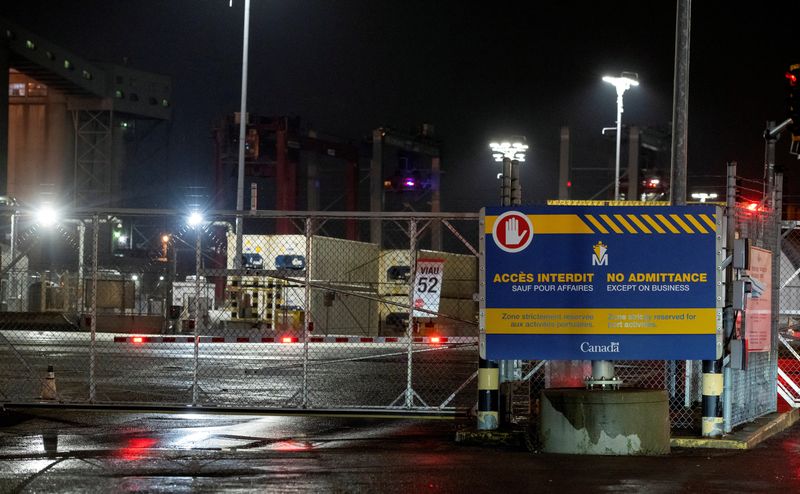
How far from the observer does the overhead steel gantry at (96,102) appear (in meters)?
82.4

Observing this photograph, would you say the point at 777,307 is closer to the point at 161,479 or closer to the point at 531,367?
the point at 531,367

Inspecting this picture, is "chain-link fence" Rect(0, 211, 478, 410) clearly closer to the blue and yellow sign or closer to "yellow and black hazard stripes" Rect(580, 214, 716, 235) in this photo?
the blue and yellow sign

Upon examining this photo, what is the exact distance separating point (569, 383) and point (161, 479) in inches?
214

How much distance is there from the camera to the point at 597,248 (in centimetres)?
1236

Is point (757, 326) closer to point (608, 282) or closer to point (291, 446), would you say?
point (608, 282)

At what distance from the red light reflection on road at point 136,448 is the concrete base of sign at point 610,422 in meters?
4.21

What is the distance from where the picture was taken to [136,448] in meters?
12.0

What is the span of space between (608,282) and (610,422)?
5.32ft

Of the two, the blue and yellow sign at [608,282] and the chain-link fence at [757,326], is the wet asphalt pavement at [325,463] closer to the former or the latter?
the chain-link fence at [757,326]

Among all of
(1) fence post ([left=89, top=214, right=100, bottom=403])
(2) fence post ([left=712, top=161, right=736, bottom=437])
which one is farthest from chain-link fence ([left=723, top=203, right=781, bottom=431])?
(1) fence post ([left=89, top=214, right=100, bottom=403])

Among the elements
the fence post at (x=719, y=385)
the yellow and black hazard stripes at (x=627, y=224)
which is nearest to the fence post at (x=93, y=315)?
the yellow and black hazard stripes at (x=627, y=224)

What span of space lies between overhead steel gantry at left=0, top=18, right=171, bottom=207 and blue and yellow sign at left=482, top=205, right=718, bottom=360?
71407 mm

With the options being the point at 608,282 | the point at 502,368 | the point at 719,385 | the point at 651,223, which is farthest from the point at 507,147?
the point at 719,385

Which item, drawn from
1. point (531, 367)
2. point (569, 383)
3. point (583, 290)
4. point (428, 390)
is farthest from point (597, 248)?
point (428, 390)
